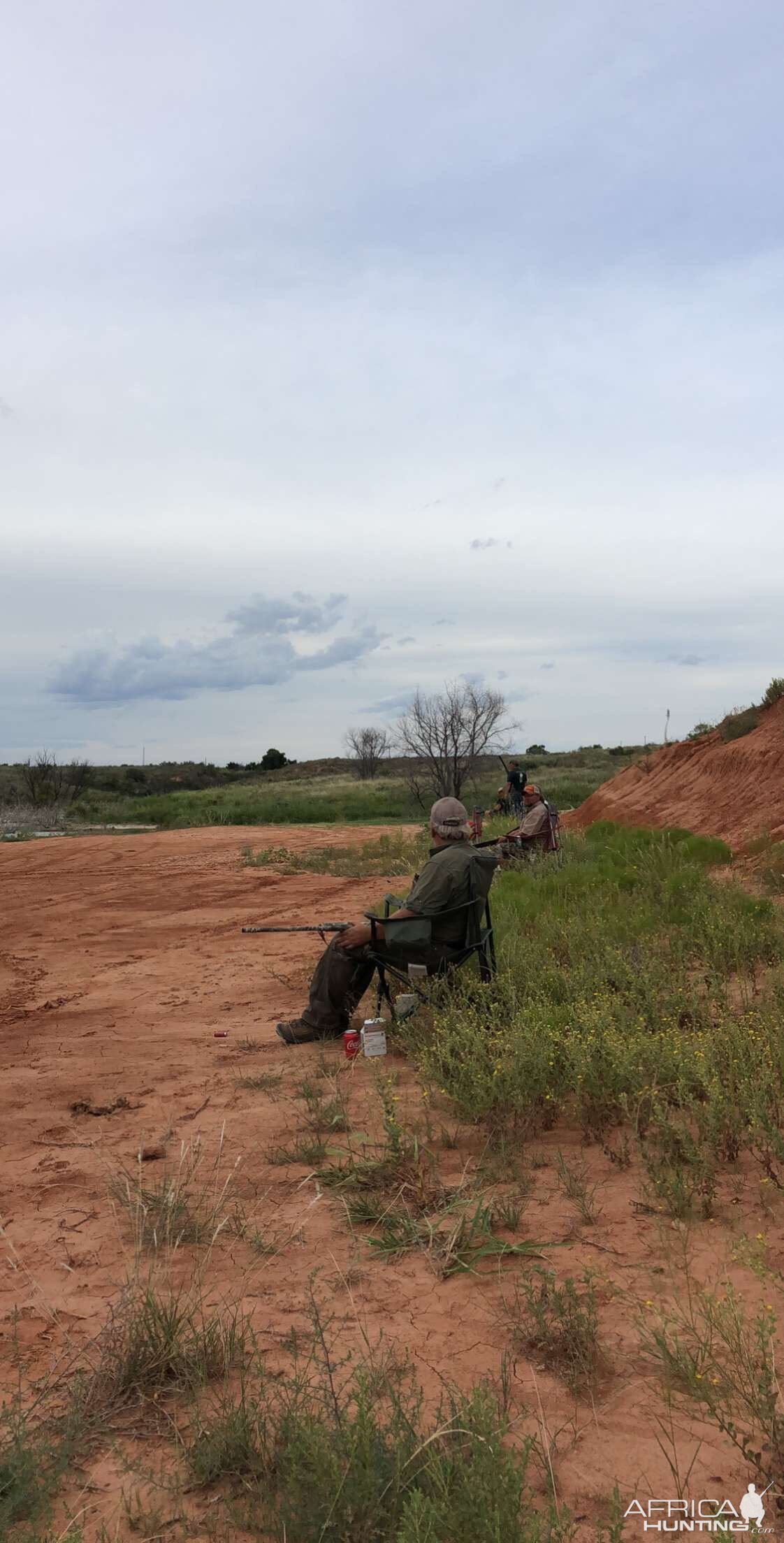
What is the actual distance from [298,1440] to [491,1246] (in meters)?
1.12

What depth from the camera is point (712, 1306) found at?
266 centimetres

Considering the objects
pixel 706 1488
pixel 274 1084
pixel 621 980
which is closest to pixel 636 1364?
pixel 706 1488

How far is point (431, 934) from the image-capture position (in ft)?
19.2

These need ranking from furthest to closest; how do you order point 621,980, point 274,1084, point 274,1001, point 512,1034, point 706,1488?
point 274,1001 < point 621,980 < point 274,1084 < point 512,1034 < point 706,1488

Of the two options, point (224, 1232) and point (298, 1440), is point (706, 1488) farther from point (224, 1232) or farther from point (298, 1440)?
point (224, 1232)

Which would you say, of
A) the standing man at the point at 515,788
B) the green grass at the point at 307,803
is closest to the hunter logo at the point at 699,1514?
the standing man at the point at 515,788

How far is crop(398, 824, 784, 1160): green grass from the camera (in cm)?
398

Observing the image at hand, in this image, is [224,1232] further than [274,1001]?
No

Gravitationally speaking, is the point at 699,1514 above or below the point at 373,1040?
below

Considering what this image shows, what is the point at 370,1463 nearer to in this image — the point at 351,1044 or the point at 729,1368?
the point at 729,1368

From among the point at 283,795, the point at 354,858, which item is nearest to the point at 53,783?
the point at 283,795

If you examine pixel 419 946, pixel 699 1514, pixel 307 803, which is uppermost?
pixel 307 803

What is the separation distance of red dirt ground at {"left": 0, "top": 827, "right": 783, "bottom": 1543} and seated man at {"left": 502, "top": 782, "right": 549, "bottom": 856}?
428cm

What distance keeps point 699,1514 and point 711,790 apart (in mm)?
14984
